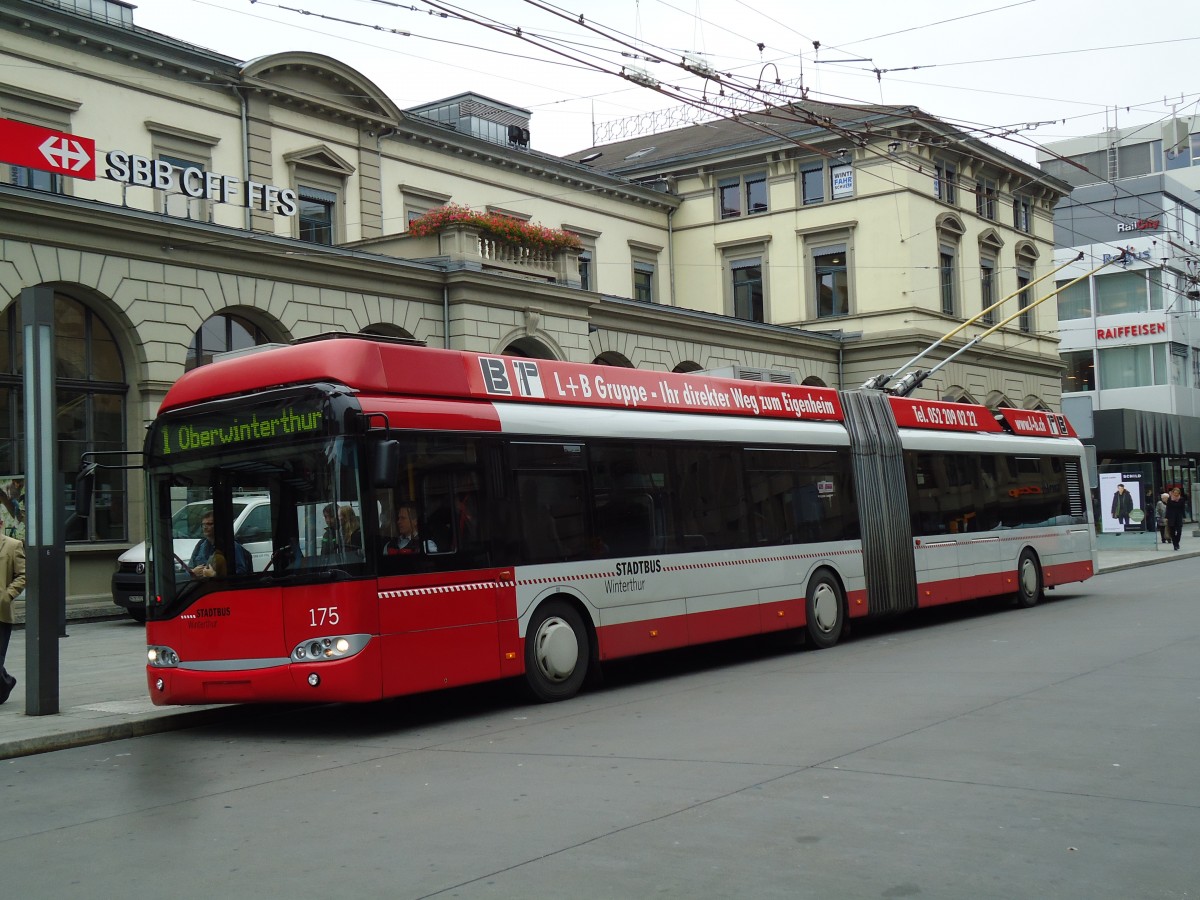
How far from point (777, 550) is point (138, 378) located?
12478mm

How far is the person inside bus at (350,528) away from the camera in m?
10.2

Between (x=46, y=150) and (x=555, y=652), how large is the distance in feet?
44.1

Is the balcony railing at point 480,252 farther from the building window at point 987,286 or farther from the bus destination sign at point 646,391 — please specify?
the building window at point 987,286

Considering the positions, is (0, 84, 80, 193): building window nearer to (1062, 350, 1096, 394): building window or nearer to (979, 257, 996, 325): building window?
(979, 257, 996, 325): building window

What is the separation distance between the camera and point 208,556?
35.1ft

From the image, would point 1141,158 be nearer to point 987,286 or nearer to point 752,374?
point 987,286

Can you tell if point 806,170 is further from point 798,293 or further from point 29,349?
point 29,349

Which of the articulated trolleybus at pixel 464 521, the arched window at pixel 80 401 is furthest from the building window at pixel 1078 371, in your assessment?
the articulated trolleybus at pixel 464 521

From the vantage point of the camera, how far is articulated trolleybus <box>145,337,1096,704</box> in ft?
33.6

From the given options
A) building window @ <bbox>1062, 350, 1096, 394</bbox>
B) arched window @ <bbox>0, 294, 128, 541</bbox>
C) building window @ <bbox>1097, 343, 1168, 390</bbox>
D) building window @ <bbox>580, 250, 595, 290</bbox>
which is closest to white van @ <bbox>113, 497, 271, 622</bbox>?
arched window @ <bbox>0, 294, 128, 541</bbox>

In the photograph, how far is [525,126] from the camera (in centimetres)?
3919

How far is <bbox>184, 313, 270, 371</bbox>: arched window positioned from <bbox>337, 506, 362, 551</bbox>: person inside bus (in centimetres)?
1477

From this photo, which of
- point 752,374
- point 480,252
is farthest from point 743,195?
point 752,374

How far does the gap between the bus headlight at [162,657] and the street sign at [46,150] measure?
472 inches
